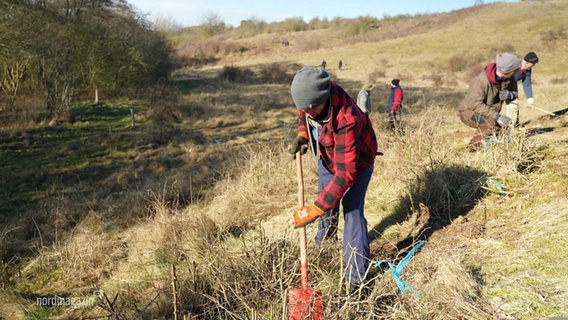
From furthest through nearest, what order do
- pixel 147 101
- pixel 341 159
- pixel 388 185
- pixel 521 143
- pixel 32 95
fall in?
pixel 147 101 → pixel 32 95 → pixel 388 185 → pixel 521 143 → pixel 341 159

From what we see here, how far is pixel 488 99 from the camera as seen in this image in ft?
15.6

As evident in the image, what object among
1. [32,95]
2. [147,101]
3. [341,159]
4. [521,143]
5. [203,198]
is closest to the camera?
[341,159]

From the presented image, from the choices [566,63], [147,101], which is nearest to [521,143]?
[147,101]

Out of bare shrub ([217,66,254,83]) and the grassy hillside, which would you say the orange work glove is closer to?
the grassy hillside

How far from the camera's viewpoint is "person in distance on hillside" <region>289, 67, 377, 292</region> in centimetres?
235

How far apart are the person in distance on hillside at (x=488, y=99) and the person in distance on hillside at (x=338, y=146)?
2515 mm

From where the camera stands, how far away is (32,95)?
490 inches

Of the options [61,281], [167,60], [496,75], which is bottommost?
[61,281]

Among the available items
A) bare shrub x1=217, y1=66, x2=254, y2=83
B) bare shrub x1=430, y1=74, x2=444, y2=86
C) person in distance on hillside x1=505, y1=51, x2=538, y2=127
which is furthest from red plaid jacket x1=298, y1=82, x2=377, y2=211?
bare shrub x1=217, y1=66, x2=254, y2=83

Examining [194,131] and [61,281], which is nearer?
[61,281]

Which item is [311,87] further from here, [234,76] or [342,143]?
[234,76]

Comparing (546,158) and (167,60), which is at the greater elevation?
(167,60)

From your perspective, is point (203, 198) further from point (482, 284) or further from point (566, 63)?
point (566, 63)

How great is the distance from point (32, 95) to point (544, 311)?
14.4 m
